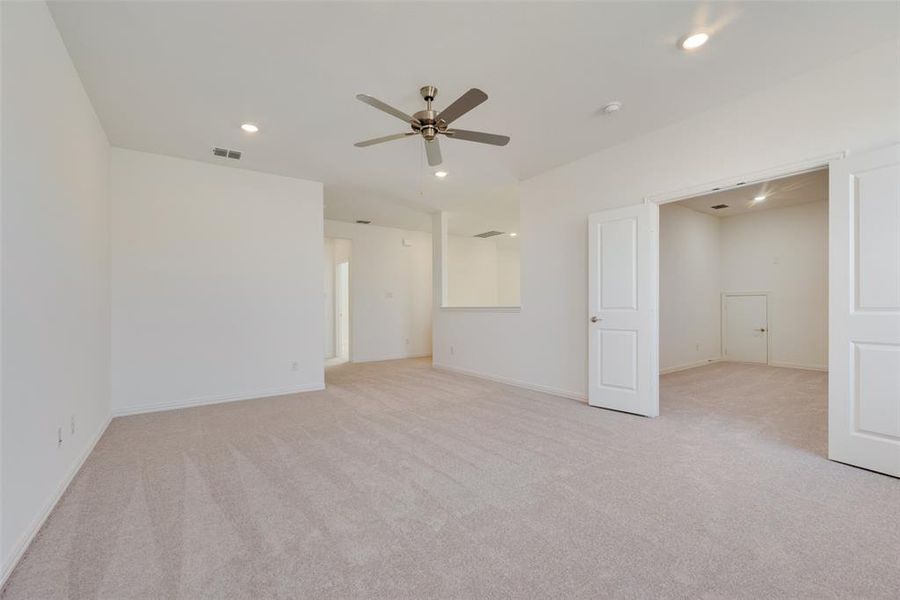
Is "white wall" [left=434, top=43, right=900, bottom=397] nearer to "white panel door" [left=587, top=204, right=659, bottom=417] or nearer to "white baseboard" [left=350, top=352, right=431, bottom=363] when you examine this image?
"white panel door" [left=587, top=204, right=659, bottom=417]

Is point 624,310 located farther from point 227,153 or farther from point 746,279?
point 746,279

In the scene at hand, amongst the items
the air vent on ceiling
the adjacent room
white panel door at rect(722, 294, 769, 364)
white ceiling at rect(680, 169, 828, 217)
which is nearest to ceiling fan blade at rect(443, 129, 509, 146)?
the adjacent room

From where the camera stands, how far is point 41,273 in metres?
2.00

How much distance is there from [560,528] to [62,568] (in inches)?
85.8

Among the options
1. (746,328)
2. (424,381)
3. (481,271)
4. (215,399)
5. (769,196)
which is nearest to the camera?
(215,399)

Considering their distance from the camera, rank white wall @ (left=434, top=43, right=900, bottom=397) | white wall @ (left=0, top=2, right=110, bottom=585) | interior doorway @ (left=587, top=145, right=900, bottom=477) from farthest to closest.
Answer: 1. white wall @ (left=434, top=43, right=900, bottom=397)
2. interior doorway @ (left=587, top=145, right=900, bottom=477)
3. white wall @ (left=0, top=2, right=110, bottom=585)

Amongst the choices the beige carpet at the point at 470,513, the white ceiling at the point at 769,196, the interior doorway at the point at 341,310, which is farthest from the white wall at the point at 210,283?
the white ceiling at the point at 769,196

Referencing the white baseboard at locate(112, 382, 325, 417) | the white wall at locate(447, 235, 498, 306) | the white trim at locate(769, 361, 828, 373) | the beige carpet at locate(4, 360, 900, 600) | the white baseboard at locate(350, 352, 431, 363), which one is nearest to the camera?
the beige carpet at locate(4, 360, 900, 600)

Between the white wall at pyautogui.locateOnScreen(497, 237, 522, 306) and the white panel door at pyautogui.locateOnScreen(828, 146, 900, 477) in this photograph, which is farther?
the white wall at pyautogui.locateOnScreen(497, 237, 522, 306)

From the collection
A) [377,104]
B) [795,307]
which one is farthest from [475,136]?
[795,307]

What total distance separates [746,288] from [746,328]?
741 mm

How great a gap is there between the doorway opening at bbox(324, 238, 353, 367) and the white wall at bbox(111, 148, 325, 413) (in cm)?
337

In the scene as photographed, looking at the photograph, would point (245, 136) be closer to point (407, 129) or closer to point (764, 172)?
point (407, 129)

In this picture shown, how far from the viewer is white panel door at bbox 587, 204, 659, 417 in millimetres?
3582
